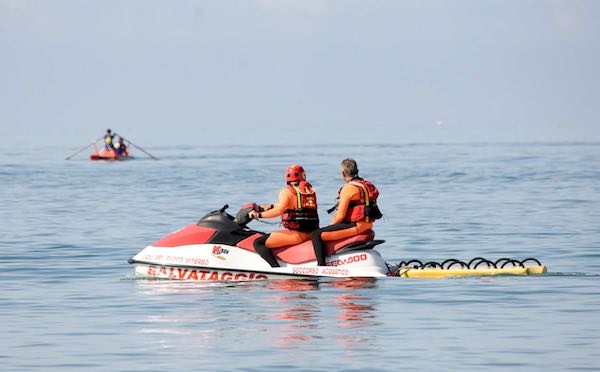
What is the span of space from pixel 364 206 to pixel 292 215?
105 cm

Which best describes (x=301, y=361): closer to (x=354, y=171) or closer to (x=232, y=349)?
(x=232, y=349)

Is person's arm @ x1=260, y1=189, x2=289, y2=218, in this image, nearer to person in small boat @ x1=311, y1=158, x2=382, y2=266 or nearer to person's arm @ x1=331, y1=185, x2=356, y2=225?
person in small boat @ x1=311, y1=158, x2=382, y2=266

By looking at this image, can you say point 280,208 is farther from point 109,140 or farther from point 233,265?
point 109,140

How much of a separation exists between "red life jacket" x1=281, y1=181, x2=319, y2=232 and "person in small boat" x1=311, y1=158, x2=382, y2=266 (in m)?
0.28

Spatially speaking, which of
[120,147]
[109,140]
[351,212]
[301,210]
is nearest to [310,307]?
[351,212]

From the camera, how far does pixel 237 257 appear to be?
19.9 m

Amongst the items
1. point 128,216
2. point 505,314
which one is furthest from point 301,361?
point 128,216

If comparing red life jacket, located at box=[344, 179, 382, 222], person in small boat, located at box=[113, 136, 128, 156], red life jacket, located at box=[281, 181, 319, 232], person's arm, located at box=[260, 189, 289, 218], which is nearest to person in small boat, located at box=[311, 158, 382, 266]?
red life jacket, located at box=[344, 179, 382, 222]

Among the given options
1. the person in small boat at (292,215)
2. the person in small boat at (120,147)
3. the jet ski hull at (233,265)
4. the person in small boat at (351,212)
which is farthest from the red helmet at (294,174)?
the person in small boat at (120,147)

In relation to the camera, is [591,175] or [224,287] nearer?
[224,287]

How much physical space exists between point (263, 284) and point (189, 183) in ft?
124

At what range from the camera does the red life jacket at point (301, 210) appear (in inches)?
769

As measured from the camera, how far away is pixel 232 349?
14.5 meters

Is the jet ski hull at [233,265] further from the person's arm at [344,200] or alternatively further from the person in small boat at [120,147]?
the person in small boat at [120,147]
